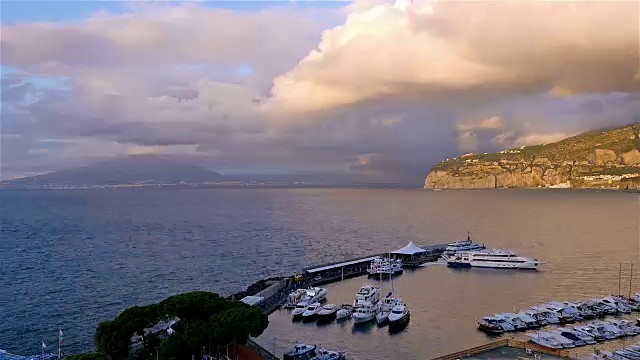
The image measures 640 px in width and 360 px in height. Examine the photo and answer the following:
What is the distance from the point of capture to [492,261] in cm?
7856

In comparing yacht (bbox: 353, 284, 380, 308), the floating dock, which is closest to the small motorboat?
yacht (bbox: 353, 284, 380, 308)

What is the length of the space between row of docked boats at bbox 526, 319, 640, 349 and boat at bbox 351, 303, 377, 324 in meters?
14.1

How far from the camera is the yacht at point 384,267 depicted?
73000 mm

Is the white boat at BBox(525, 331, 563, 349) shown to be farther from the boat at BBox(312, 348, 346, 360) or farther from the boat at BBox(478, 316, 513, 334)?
the boat at BBox(312, 348, 346, 360)

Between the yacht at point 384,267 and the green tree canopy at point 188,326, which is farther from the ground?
the green tree canopy at point 188,326

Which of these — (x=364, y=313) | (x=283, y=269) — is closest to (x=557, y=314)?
(x=364, y=313)

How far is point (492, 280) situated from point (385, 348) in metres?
31.5

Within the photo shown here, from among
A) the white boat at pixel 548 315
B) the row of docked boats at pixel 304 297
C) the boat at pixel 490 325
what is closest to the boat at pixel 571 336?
the white boat at pixel 548 315

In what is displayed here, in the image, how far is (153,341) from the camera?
3800 centimetres

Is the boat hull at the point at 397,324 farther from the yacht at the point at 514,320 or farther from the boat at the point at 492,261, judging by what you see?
the boat at the point at 492,261

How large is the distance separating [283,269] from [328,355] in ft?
133

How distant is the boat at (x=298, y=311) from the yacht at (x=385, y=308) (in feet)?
24.4

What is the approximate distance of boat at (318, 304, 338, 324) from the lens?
51.0m

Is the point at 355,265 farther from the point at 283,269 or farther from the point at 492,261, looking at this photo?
the point at 492,261
